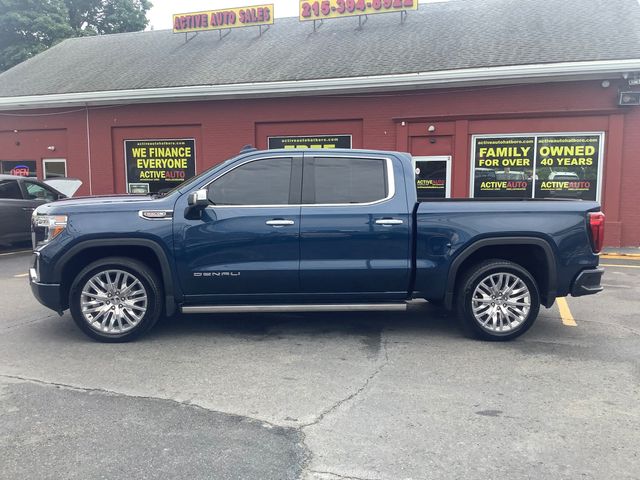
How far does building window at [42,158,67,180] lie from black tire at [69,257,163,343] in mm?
12848

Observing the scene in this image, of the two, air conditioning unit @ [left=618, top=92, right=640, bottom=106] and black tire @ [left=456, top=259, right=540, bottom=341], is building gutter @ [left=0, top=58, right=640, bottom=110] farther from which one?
black tire @ [left=456, top=259, right=540, bottom=341]

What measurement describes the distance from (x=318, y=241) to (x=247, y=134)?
33.0 feet

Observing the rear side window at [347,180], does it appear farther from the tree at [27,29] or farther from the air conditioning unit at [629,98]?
the tree at [27,29]

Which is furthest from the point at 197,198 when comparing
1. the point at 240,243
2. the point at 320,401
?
the point at 320,401

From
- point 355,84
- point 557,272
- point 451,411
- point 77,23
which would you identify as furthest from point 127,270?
point 77,23

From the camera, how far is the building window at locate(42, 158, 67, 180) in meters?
16.9

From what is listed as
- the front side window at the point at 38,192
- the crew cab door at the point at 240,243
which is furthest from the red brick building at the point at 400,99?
the crew cab door at the point at 240,243

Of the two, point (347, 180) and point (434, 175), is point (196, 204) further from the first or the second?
point (434, 175)

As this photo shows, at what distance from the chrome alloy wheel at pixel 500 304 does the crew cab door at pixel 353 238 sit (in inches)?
30.5

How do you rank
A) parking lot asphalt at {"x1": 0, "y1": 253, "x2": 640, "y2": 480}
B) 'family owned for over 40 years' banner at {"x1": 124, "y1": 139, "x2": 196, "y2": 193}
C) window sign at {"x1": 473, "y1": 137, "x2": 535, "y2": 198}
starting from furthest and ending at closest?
'family owned for over 40 years' banner at {"x1": 124, "y1": 139, "x2": 196, "y2": 193} < window sign at {"x1": 473, "y1": 137, "x2": 535, "y2": 198} < parking lot asphalt at {"x1": 0, "y1": 253, "x2": 640, "y2": 480}

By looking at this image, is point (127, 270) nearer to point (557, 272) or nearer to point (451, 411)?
point (451, 411)

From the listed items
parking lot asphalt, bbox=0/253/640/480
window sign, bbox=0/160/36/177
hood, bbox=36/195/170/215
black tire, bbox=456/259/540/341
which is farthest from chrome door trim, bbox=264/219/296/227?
window sign, bbox=0/160/36/177

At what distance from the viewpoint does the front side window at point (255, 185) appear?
5.47 meters

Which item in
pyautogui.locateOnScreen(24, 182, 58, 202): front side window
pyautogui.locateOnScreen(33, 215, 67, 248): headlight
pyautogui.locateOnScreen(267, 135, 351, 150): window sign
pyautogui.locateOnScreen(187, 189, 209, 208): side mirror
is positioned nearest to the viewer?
pyautogui.locateOnScreen(187, 189, 209, 208): side mirror
